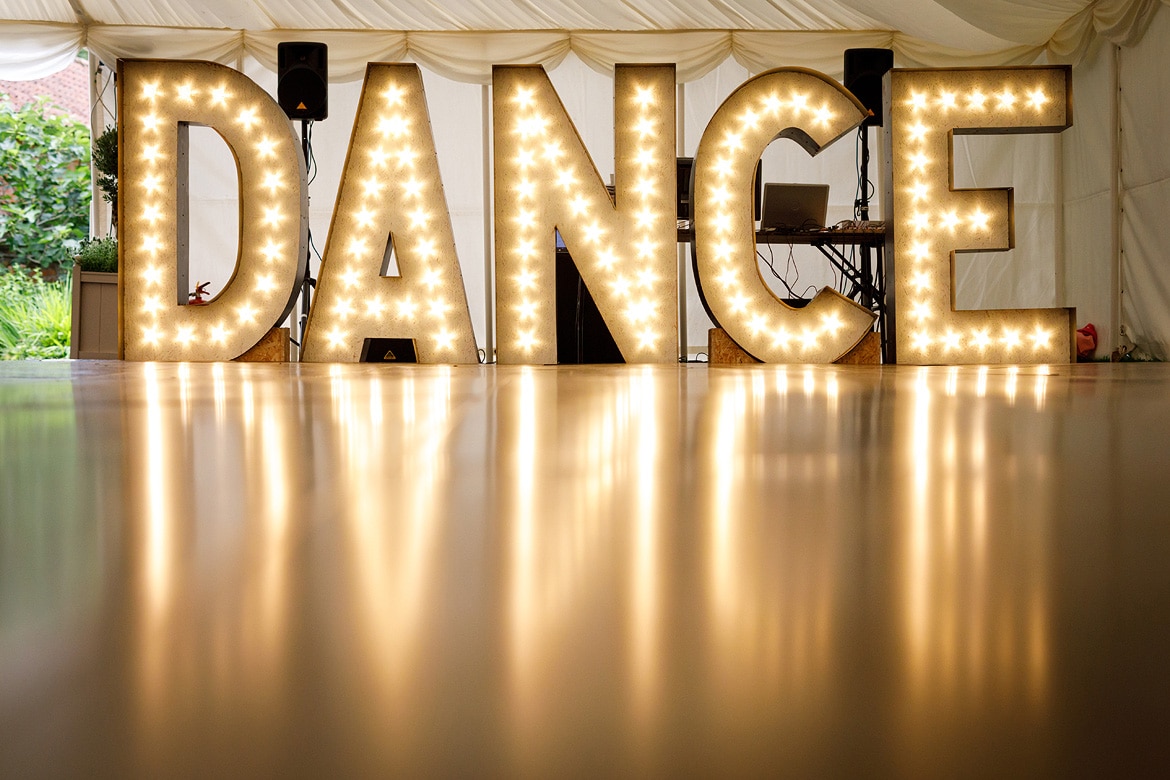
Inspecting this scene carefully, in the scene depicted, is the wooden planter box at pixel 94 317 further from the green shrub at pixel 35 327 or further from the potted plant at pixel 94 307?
the green shrub at pixel 35 327

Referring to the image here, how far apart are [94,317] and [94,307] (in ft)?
0.18

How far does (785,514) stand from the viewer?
0.24m

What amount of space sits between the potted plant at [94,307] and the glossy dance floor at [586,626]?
16.8ft

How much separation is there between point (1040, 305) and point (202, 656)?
7.05 m

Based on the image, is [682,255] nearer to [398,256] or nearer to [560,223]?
[560,223]

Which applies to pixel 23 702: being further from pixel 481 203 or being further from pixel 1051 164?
pixel 1051 164

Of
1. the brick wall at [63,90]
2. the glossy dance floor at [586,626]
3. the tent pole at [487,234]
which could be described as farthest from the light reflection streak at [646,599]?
the brick wall at [63,90]

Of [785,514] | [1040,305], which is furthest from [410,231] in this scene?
[1040,305]

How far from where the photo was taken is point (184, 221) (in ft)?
8.50

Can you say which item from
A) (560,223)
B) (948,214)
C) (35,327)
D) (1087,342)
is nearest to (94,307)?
(35,327)

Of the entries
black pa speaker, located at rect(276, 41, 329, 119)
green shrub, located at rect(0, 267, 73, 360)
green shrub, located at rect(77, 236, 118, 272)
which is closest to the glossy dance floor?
black pa speaker, located at rect(276, 41, 329, 119)

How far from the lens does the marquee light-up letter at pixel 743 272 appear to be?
248 centimetres

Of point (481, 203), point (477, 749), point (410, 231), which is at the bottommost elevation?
point (477, 749)

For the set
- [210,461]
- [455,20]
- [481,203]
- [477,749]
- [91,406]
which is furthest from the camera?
[481,203]
